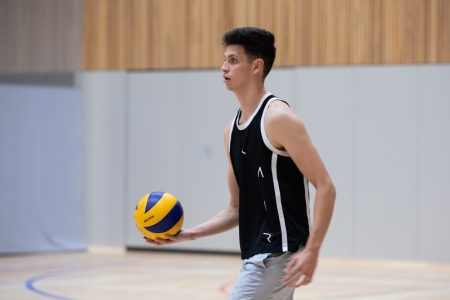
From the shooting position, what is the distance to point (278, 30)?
10922 millimetres

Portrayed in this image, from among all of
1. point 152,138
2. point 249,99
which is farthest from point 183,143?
point 249,99

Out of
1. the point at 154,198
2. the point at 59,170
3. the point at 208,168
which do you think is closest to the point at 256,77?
the point at 154,198

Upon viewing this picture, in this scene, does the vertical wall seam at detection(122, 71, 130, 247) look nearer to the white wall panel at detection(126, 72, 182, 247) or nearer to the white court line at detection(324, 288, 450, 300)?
the white wall panel at detection(126, 72, 182, 247)

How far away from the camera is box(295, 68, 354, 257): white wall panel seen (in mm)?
10516

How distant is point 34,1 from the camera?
1123 cm

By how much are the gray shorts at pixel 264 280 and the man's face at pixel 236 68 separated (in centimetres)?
78

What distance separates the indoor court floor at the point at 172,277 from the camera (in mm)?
7387

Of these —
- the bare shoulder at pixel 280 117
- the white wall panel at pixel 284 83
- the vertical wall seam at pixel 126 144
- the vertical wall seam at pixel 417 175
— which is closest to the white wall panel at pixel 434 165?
the vertical wall seam at pixel 417 175

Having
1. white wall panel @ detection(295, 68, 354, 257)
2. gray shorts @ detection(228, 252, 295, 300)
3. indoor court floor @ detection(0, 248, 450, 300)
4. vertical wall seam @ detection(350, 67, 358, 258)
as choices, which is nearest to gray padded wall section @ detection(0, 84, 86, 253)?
indoor court floor @ detection(0, 248, 450, 300)

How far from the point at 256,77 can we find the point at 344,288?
510cm

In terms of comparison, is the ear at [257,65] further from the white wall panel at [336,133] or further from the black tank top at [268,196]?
the white wall panel at [336,133]

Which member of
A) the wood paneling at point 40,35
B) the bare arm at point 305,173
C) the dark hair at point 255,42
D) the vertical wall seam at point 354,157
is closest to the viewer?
the bare arm at point 305,173

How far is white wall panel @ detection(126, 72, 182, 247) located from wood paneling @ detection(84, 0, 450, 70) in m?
0.31

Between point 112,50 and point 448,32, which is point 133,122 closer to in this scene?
point 112,50
